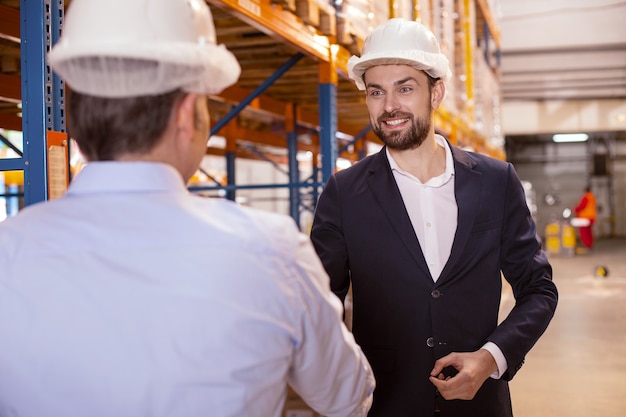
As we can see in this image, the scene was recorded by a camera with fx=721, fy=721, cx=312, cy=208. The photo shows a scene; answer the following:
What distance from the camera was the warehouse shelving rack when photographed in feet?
8.30

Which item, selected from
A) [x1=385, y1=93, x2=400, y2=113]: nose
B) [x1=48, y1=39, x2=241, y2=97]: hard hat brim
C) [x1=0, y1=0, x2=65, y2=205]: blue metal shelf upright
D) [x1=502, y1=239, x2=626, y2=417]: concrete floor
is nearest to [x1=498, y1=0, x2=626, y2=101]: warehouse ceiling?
[x1=502, y1=239, x2=626, y2=417]: concrete floor

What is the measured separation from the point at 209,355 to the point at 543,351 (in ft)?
24.7

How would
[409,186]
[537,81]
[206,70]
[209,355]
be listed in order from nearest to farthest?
[209,355] < [206,70] < [409,186] < [537,81]

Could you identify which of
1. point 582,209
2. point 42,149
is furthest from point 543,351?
point 582,209

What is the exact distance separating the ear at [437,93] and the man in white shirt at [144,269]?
1.53 meters

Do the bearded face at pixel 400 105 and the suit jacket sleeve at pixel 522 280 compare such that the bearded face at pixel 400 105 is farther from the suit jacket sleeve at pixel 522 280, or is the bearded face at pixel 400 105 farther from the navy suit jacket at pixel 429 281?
the suit jacket sleeve at pixel 522 280

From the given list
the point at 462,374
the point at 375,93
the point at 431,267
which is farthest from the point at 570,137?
the point at 462,374

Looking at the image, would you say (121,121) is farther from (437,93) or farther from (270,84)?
(270,84)

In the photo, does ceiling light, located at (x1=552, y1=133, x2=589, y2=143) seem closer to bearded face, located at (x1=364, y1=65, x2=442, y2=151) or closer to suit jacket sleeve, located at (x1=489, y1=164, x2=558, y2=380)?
bearded face, located at (x1=364, y1=65, x2=442, y2=151)

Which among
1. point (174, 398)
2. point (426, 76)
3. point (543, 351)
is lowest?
point (543, 351)

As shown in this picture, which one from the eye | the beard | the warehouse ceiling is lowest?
the beard

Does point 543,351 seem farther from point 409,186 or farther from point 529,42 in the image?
point 529,42

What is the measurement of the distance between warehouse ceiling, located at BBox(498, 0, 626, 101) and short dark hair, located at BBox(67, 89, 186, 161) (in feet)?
47.2

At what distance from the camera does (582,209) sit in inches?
904
